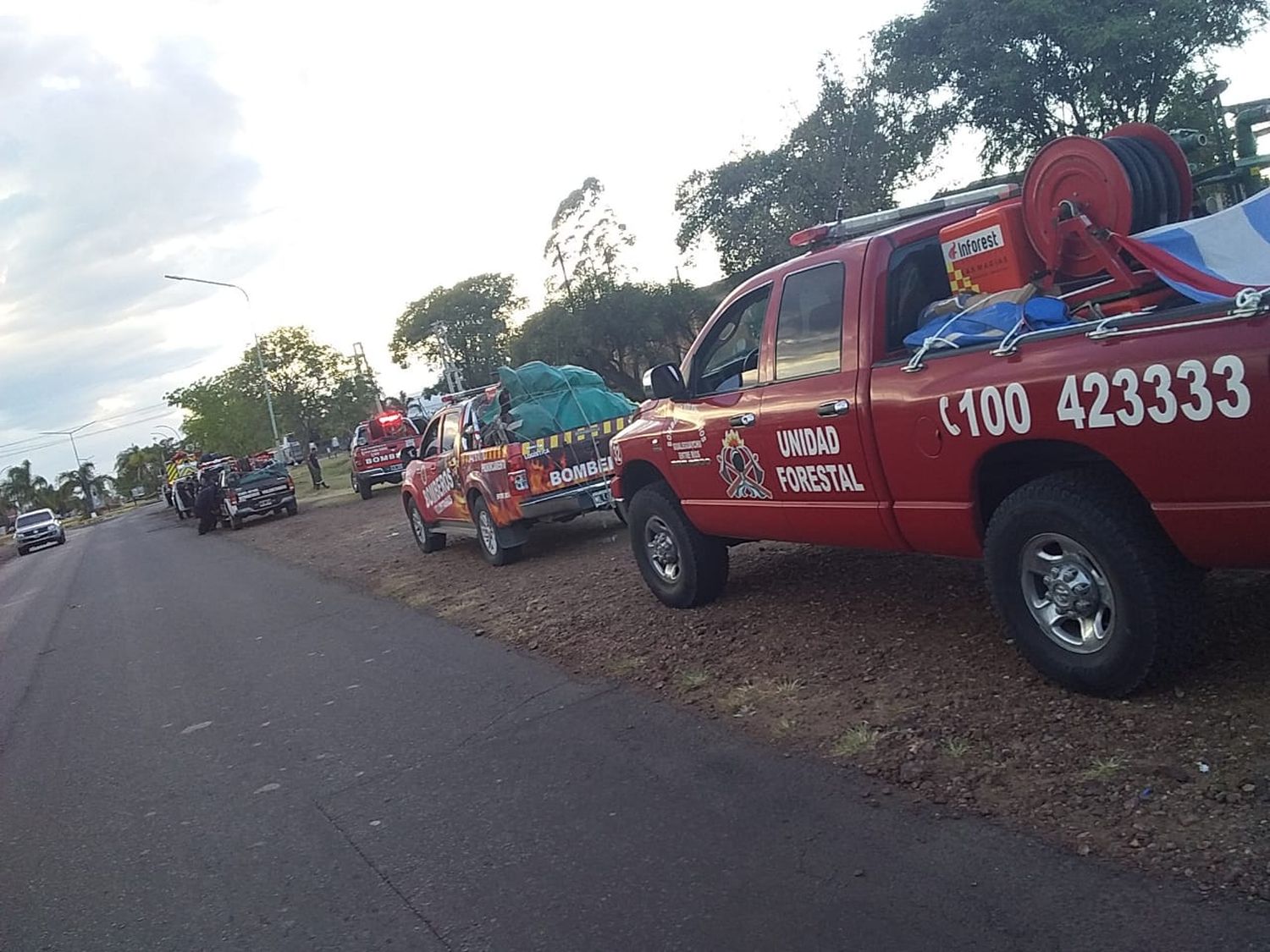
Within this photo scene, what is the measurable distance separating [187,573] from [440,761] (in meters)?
14.9

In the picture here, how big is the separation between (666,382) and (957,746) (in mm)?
3276

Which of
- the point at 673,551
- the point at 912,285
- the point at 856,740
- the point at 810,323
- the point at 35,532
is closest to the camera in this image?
the point at 856,740

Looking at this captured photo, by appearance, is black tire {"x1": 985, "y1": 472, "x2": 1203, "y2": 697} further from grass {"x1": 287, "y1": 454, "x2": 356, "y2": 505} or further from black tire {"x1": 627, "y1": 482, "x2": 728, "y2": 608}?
grass {"x1": 287, "y1": 454, "x2": 356, "y2": 505}

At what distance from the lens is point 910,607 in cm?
646

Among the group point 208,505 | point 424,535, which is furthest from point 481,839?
point 208,505

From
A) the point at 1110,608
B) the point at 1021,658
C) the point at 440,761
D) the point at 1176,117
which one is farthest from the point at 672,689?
the point at 1176,117

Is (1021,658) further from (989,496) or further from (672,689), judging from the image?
(672,689)

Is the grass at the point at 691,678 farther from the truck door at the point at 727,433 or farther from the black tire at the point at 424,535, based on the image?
the black tire at the point at 424,535

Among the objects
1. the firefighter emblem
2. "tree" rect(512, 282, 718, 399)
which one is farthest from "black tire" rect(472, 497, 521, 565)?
"tree" rect(512, 282, 718, 399)

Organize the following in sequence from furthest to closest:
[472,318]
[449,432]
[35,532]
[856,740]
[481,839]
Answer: [472,318] → [35,532] → [449,432] → [856,740] → [481,839]

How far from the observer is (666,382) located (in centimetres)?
704

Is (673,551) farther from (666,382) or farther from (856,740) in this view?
(856,740)

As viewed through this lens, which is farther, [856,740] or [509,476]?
[509,476]

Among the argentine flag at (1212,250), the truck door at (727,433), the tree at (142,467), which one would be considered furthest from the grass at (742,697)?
the tree at (142,467)
